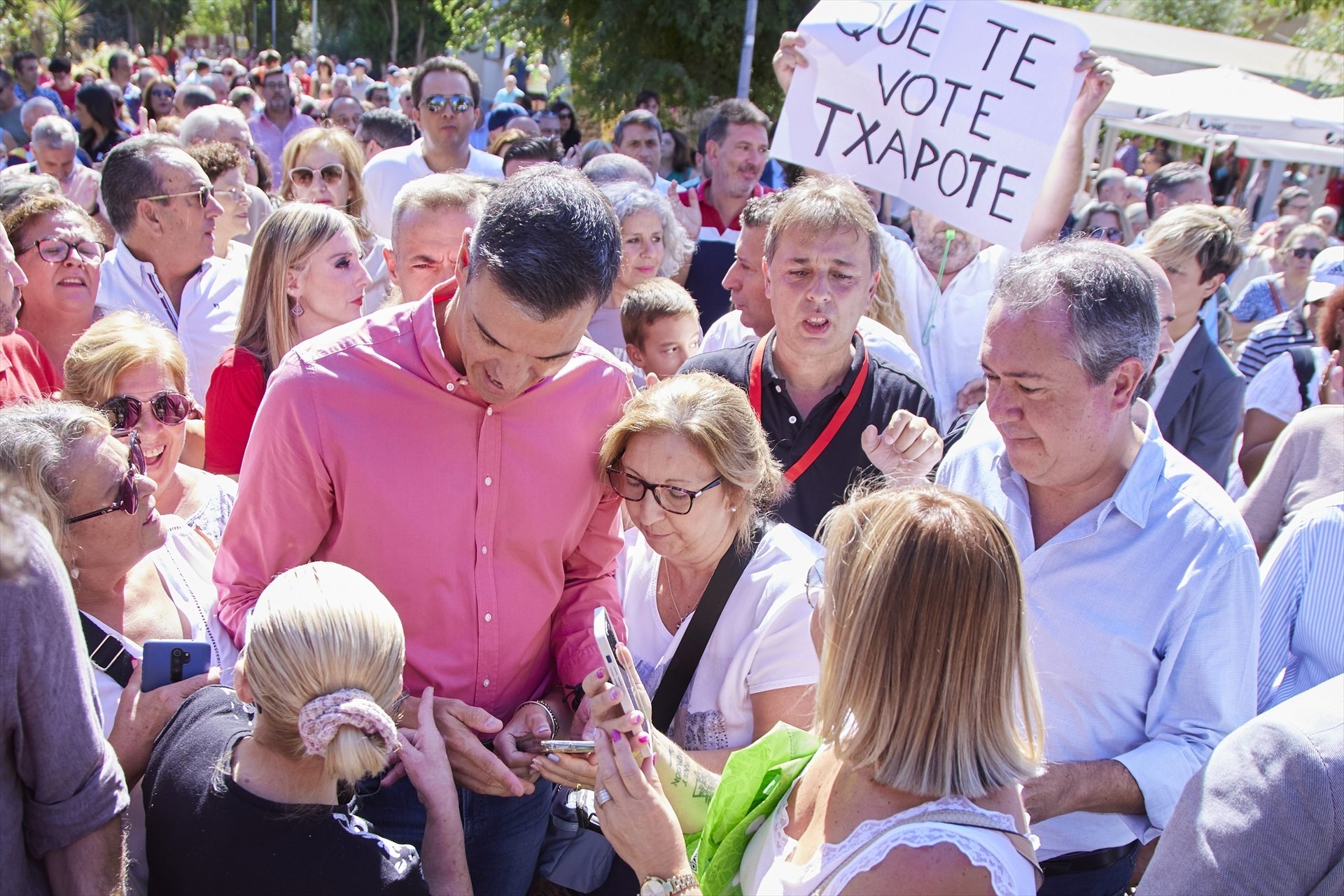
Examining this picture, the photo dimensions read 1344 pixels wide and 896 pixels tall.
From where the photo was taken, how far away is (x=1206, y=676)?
85.7 inches

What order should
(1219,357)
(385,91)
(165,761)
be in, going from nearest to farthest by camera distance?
(165,761) → (1219,357) → (385,91)

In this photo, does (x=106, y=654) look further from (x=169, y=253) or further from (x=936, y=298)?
(x=936, y=298)

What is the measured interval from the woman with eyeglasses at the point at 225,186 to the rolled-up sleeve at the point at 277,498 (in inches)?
127

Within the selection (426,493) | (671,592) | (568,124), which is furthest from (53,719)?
(568,124)

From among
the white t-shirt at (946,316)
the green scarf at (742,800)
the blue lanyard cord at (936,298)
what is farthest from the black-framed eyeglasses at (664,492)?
the blue lanyard cord at (936,298)

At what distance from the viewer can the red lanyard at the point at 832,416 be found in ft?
10.7

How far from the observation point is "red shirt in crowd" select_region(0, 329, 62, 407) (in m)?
3.22

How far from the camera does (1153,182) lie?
7711 mm

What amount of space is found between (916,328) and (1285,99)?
11.8 m

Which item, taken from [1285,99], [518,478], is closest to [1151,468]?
[518,478]

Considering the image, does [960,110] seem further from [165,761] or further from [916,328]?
[165,761]

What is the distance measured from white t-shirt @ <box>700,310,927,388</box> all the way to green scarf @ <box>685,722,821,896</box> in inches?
70.0

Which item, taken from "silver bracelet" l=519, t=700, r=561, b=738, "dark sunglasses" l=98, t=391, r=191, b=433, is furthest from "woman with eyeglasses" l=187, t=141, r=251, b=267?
"silver bracelet" l=519, t=700, r=561, b=738

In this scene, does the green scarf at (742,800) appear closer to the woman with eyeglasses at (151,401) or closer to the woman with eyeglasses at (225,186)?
the woman with eyeglasses at (151,401)
